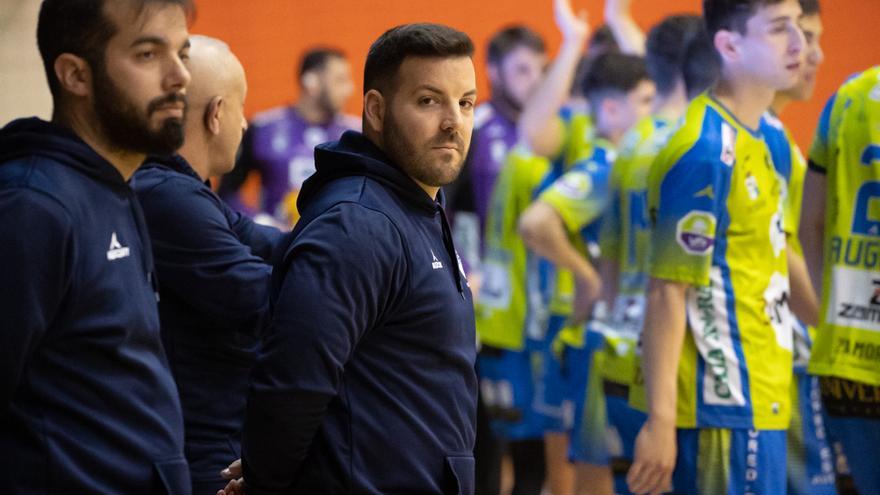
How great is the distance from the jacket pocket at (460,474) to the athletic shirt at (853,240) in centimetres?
149

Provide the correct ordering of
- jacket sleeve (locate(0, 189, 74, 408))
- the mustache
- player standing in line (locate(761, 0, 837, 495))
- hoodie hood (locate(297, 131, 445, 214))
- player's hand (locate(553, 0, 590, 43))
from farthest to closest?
player's hand (locate(553, 0, 590, 43)) → player standing in line (locate(761, 0, 837, 495)) → hoodie hood (locate(297, 131, 445, 214)) → the mustache → jacket sleeve (locate(0, 189, 74, 408))

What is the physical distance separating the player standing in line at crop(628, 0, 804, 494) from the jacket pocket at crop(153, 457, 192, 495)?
5.19ft

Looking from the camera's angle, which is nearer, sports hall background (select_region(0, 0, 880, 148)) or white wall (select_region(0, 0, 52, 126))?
white wall (select_region(0, 0, 52, 126))

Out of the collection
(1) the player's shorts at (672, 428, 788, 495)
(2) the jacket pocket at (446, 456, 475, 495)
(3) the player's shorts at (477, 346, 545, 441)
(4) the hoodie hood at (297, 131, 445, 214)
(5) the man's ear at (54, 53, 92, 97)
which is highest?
(5) the man's ear at (54, 53, 92, 97)

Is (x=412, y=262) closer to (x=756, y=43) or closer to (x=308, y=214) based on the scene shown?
(x=308, y=214)

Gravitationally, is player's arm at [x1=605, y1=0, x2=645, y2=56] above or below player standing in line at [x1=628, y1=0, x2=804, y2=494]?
above

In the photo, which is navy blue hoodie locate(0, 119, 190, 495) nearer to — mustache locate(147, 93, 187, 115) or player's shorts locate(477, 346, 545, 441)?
mustache locate(147, 93, 187, 115)

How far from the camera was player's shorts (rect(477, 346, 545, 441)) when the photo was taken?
6.33m

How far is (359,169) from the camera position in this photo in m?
2.53

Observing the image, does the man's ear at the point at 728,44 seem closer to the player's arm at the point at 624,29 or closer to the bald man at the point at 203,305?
the bald man at the point at 203,305

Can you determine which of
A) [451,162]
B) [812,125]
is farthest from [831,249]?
[812,125]

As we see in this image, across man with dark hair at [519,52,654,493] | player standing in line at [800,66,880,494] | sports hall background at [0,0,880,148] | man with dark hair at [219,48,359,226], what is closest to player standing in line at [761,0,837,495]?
player standing in line at [800,66,880,494]

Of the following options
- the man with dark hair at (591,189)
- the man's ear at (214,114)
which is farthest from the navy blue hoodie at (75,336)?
the man with dark hair at (591,189)

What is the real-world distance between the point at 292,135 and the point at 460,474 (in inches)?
215
